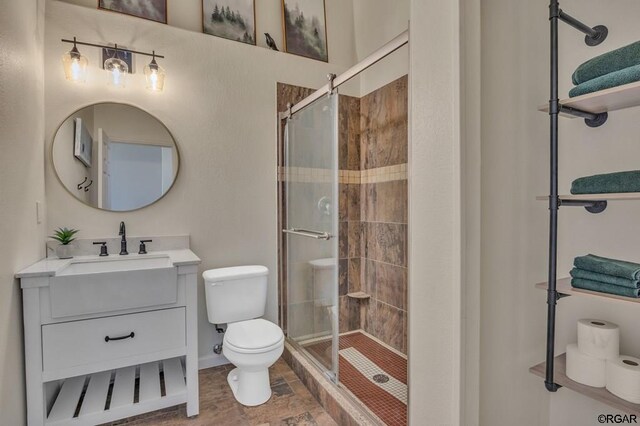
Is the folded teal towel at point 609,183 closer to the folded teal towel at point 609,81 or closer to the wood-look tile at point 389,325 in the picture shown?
the folded teal towel at point 609,81

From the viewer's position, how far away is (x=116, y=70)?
2.19 metres

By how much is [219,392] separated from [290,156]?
176 cm

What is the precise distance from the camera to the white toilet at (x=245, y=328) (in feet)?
6.44

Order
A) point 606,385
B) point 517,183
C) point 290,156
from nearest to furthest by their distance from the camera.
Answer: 1. point 606,385
2. point 517,183
3. point 290,156

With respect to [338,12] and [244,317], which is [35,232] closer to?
[244,317]

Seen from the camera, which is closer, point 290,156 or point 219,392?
point 219,392

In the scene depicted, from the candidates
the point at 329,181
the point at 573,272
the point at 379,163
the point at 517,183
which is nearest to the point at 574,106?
the point at 517,183

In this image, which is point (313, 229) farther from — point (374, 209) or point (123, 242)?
point (123, 242)

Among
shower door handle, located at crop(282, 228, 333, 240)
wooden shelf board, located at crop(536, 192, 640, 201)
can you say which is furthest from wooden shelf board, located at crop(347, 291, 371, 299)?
wooden shelf board, located at crop(536, 192, 640, 201)

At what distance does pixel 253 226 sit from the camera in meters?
2.70

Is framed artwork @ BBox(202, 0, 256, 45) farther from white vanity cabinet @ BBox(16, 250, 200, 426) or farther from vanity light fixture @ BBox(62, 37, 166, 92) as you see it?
white vanity cabinet @ BBox(16, 250, 200, 426)

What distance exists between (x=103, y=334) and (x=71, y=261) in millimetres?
580

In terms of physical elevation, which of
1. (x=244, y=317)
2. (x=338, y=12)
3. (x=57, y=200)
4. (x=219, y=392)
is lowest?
(x=219, y=392)

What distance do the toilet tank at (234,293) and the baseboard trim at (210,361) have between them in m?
0.43
